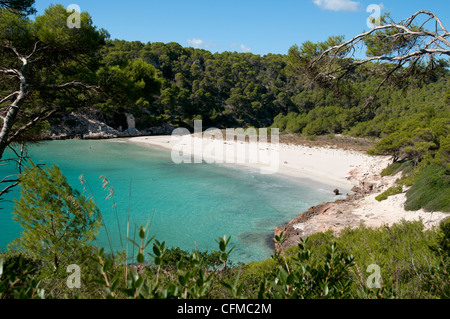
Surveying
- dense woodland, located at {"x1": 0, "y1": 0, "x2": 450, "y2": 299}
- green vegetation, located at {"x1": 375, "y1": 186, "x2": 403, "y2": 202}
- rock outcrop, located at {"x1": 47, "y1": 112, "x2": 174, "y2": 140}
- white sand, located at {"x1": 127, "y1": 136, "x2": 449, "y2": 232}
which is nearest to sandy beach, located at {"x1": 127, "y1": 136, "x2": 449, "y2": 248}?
white sand, located at {"x1": 127, "y1": 136, "x2": 449, "y2": 232}

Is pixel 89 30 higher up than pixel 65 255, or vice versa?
pixel 89 30

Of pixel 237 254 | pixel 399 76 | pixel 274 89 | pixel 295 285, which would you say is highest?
pixel 274 89

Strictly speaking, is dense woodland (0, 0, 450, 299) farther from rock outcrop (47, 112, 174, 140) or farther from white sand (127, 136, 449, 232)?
rock outcrop (47, 112, 174, 140)

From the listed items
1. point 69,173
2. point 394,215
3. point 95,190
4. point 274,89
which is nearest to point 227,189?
point 95,190

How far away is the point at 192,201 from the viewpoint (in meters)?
13.4

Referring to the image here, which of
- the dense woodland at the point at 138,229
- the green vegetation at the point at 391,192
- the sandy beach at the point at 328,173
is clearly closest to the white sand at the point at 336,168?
the sandy beach at the point at 328,173

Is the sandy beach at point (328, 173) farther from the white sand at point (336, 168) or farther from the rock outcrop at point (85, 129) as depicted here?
the rock outcrop at point (85, 129)

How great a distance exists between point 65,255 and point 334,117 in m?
35.1

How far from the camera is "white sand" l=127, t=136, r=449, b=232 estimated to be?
868 cm

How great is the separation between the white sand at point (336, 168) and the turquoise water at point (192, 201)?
1.80 meters

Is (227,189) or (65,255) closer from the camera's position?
(65,255)

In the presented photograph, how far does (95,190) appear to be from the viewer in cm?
1446

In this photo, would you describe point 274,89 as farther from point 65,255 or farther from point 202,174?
point 65,255
